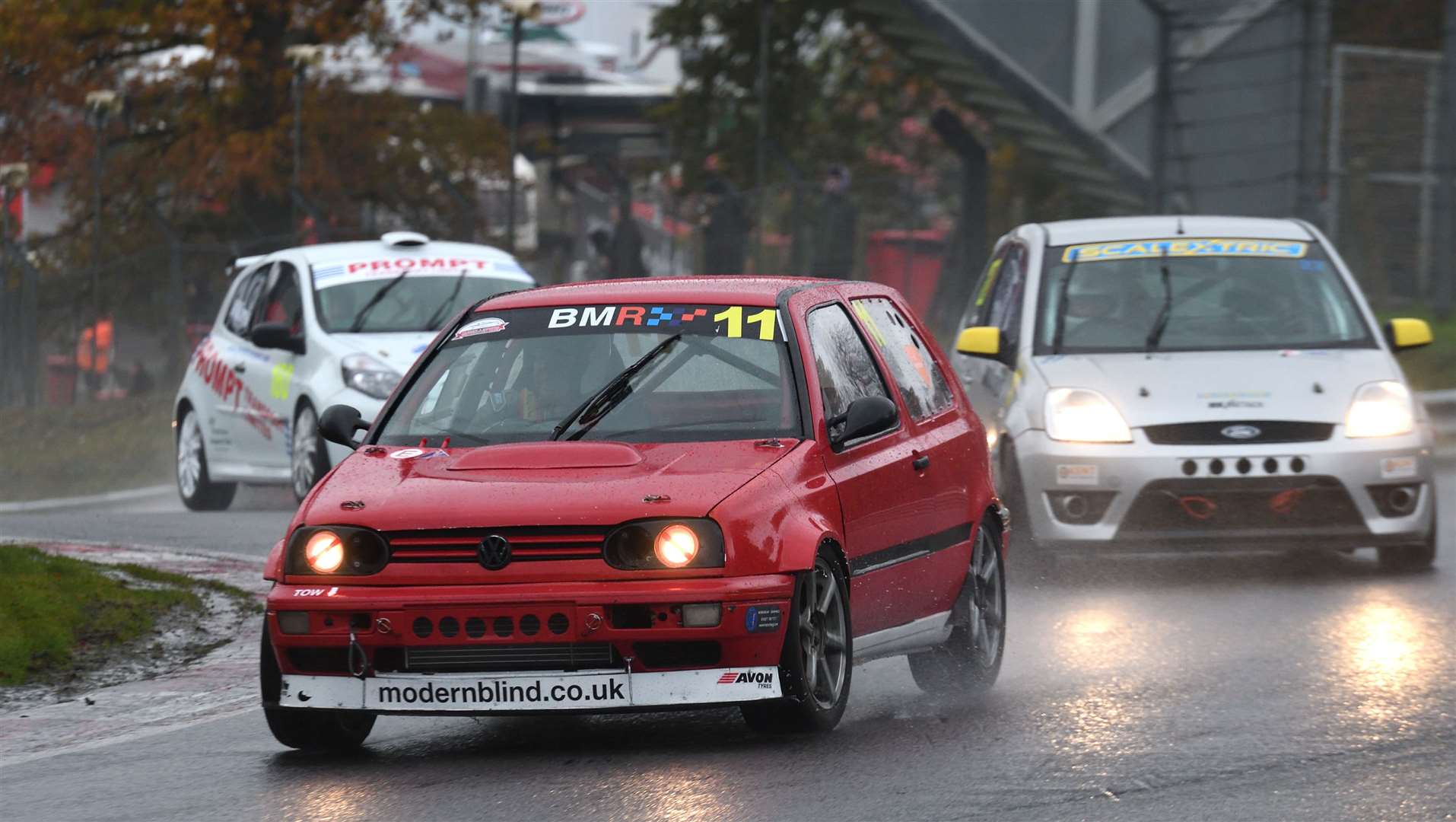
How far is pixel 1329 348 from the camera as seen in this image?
12.8 m

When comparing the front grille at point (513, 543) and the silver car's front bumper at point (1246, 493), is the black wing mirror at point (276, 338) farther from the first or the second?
the front grille at point (513, 543)

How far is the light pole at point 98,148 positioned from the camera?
95.1 feet

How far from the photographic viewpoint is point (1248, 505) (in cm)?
1194

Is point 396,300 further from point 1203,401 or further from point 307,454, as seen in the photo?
point 1203,401

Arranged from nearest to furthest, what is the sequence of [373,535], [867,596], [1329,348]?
1. [373,535]
2. [867,596]
3. [1329,348]

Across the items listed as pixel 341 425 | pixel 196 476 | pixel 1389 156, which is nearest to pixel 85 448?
pixel 196 476

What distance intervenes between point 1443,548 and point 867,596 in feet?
20.4

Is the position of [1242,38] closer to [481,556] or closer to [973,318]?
[973,318]

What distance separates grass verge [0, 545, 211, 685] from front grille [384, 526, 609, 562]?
251cm

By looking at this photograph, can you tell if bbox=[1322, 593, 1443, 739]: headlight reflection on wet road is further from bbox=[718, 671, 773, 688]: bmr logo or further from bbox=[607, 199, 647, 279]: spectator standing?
bbox=[607, 199, 647, 279]: spectator standing

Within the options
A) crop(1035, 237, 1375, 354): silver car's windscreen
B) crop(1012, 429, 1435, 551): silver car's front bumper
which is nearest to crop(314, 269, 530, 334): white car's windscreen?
crop(1035, 237, 1375, 354): silver car's windscreen

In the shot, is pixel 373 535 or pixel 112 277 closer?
pixel 373 535

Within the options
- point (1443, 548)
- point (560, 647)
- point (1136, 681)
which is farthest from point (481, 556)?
point (1443, 548)

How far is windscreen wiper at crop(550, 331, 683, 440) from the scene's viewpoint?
8.09 m
